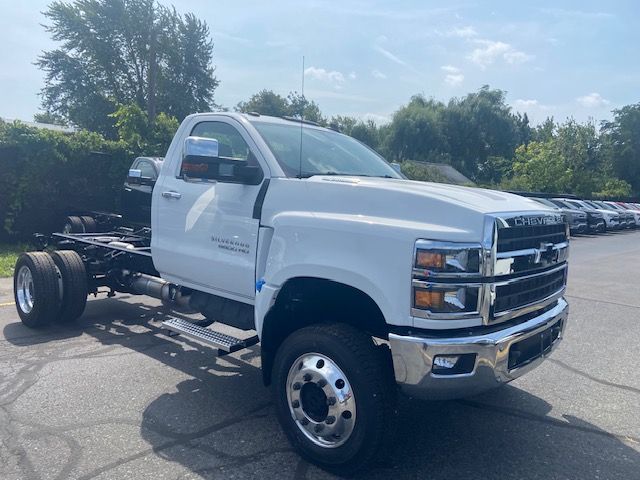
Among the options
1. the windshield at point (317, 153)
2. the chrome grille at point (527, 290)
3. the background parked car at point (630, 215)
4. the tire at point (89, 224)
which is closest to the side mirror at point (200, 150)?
the windshield at point (317, 153)

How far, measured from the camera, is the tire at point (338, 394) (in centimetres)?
340

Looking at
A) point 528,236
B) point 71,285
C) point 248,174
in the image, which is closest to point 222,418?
point 248,174

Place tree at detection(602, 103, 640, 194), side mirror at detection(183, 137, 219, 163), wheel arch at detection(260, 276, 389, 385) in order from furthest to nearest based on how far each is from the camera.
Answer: tree at detection(602, 103, 640, 194) < side mirror at detection(183, 137, 219, 163) < wheel arch at detection(260, 276, 389, 385)

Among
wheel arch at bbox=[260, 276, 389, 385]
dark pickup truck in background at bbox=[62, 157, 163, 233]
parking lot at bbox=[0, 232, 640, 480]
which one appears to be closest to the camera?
parking lot at bbox=[0, 232, 640, 480]

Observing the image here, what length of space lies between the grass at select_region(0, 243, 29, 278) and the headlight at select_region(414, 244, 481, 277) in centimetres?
917

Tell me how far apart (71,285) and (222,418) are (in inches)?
122

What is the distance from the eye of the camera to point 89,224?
1248 cm

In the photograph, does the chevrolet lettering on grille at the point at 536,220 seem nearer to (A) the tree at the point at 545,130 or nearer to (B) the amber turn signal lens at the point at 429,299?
(B) the amber turn signal lens at the point at 429,299

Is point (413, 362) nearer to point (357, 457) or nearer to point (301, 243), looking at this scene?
point (357, 457)

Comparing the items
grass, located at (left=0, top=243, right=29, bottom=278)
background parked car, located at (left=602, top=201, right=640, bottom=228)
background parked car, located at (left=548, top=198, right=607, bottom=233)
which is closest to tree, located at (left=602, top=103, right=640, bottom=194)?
background parked car, located at (left=602, top=201, right=640, bottom=228)

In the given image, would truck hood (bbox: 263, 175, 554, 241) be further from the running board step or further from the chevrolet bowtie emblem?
the running board step

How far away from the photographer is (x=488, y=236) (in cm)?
333

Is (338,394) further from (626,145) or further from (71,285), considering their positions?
(626,145)

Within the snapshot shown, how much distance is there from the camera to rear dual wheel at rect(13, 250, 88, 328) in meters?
6.48
